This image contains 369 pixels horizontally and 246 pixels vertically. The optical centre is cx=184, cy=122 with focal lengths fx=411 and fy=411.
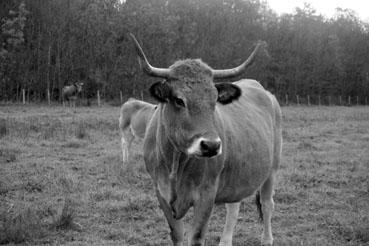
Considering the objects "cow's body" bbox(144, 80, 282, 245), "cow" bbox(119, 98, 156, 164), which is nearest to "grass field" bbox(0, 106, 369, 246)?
"cow" bbox(119, 98, 156, 164)

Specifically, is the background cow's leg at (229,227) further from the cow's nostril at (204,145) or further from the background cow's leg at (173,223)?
the cow's nostril at (204,145)

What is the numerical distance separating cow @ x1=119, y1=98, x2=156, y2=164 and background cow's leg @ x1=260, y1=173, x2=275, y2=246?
6510 millimetres

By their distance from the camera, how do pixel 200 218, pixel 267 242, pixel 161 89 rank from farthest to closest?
pixel 267 242, pixel 200 218, pixel 161 89

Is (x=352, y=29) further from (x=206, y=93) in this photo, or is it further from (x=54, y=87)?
(x=206, y=93)

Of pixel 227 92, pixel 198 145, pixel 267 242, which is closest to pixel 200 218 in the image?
pixel 198 145

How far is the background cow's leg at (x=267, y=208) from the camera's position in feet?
19.2

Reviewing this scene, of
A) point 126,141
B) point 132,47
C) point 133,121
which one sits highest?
point 132,47

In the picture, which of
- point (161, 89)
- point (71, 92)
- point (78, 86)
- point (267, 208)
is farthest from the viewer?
point (78, 86)

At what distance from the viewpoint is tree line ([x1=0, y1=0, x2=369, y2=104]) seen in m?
29.8

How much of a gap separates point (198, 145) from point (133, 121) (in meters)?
10.1

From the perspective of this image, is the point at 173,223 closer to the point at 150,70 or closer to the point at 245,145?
the point at 245,145

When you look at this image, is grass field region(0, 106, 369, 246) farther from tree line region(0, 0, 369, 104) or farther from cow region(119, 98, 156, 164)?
tree line region(0, 0, 369, 104)

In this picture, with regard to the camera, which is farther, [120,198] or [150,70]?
[120,198]

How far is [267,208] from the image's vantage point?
20.0 ft
